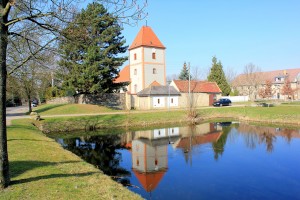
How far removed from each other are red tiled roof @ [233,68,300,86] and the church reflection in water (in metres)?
48.5

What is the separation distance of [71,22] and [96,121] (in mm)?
20628

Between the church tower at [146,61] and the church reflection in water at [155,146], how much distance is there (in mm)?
19932

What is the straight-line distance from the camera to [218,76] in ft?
185

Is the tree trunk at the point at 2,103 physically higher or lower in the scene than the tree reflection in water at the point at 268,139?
higher

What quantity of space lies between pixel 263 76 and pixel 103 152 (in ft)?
225

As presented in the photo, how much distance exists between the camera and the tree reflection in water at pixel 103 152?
37.4 ft

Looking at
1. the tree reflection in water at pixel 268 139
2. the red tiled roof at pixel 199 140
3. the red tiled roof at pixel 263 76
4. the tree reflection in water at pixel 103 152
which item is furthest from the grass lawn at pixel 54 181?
the red tiled roof at pixel 263 76

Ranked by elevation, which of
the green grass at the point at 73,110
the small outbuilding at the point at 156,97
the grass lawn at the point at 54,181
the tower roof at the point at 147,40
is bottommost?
the grass lawn at the point at 54,181

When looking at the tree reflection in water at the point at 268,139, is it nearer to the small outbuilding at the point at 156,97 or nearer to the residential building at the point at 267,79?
the small outbuilding at the point at 156,97

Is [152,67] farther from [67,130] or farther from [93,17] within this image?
[93,17]

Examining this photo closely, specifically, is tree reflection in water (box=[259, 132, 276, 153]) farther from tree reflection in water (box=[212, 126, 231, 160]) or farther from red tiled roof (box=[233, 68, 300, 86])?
red tiled roof (box=[233, 68, 300, 86])

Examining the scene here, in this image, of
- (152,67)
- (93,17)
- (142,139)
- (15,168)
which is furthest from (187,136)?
(152,67)

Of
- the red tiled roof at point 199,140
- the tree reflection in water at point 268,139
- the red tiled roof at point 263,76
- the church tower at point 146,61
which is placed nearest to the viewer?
the tree reflection in water at point 268,139

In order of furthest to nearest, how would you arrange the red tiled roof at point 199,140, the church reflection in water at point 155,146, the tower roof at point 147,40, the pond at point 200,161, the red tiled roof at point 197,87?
the red tiled roof at point 197,87
the tower roof at point 147,40
the red tiled roof at point 199,140
the church reflection in water at point 155,146
the pond at point 200,161
